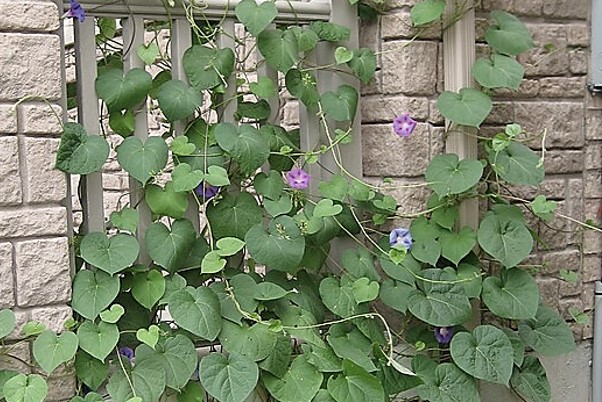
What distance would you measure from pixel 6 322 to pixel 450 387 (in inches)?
38.5

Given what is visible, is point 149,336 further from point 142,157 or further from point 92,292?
point 142,157

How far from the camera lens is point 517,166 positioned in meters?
2.04

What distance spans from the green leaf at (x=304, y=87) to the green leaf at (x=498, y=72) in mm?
387

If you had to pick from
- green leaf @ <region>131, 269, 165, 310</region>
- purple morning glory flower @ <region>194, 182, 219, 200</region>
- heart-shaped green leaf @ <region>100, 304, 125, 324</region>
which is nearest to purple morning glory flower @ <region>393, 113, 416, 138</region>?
purple morning glory flower @ <region>194, 182, 219, 200</region>

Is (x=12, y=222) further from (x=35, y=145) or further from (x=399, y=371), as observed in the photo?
(x=399, y=371)

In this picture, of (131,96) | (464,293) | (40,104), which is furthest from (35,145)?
(464,293)

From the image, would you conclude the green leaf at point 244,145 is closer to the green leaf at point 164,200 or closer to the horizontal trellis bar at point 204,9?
the green leaf at point 164,200

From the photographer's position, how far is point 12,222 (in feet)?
5.49

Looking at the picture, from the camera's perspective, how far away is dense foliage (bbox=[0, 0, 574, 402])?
1749 mm

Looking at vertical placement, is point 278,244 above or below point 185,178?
below

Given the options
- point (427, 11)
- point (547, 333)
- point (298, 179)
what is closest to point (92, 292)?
point (298, 179)

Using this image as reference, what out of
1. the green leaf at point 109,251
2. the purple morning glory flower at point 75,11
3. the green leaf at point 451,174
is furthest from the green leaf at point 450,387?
the purple morning glory flower at point 75,11

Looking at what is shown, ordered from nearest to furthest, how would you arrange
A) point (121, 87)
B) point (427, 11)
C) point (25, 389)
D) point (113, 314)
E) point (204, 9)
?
point (25, 389) → point (113, 314) → point (121, 87) → point (204, 9) → point (427, 11)

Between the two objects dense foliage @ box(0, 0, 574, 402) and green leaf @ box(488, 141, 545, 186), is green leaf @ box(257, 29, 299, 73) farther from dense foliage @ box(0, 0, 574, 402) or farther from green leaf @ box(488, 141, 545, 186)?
green leaf @ box(488, 141, 545, 186)
